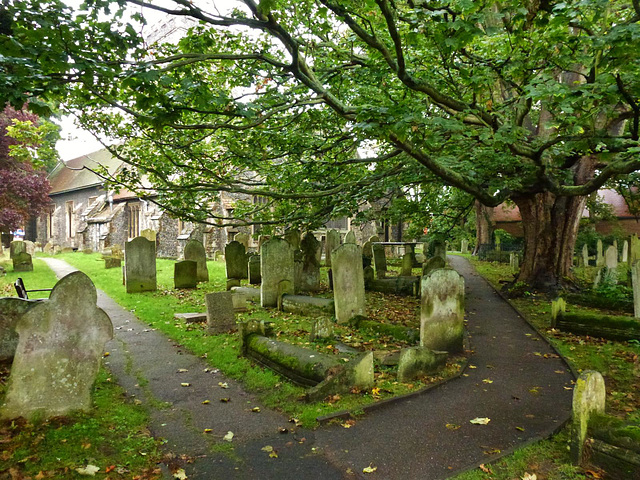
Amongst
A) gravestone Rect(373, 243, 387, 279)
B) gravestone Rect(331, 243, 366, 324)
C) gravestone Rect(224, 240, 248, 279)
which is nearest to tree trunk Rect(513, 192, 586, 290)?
gravestone Rect(373, 243, 387, 279)

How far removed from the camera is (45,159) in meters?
8.23

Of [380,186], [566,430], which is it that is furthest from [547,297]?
[566,430]

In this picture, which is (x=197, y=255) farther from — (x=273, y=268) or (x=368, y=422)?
(x=368, y=422)

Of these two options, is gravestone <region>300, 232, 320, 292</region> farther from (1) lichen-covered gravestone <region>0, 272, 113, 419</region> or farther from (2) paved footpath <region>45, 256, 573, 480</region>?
(1) lichen-covered gravestone <region>0, 272, 113, 419</region>

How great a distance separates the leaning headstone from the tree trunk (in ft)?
29.8

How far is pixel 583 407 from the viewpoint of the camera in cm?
342

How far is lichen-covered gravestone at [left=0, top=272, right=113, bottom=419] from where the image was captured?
3908mm

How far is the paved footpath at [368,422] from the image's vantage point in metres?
3.54

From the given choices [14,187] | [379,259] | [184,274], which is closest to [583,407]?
[379,259]

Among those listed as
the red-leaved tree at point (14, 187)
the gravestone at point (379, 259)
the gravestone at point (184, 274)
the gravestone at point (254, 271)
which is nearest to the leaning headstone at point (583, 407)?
the gravestone at point (254, 271)

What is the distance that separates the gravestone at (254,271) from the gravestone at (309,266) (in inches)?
69.2

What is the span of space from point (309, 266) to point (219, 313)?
4.65 meters

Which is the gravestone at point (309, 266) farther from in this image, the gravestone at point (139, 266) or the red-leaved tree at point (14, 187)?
the red-leaved tree at point (14, 187)

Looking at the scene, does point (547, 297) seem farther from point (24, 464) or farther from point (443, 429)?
point (24, 464)
